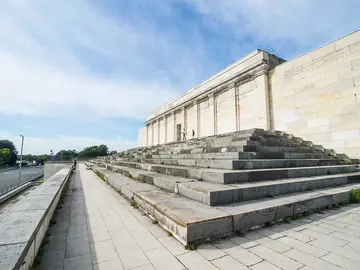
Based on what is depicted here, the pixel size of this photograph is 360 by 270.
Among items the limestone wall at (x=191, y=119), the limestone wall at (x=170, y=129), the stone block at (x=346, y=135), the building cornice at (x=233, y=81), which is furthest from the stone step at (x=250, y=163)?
the limestone wall at (x=170, y=129)

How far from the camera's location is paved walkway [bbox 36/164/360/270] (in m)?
2.29

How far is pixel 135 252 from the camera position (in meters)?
2.58

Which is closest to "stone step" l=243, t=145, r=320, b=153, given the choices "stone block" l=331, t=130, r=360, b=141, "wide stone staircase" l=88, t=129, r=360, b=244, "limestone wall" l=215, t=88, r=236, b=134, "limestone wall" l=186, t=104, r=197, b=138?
"wide stone staircase" l=88, t=129, r=360, b=244

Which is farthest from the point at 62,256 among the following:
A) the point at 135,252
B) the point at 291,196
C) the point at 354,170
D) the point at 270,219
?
the point at 354,170

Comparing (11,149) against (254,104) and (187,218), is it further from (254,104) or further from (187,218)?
(187,218)

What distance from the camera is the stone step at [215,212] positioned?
278cm

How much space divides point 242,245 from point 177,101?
21.9 meters

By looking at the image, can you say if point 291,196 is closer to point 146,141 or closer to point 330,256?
point 330,256

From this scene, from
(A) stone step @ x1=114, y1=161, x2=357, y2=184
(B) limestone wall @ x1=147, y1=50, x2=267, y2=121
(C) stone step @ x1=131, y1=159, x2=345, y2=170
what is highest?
(B) limestone wall @ x1=147, y1=50, x2=267, y2=121

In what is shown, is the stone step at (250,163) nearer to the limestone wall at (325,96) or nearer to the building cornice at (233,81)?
the limestone wall at (325,96)

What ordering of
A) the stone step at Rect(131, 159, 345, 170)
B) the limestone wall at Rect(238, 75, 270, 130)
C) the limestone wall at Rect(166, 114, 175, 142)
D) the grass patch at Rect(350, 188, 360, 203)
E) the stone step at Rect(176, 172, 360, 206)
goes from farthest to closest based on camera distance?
the limestone wall at Rect(166, 114, 175, 142) → the limestone wall at Rect(238, 75, 270, 130) → the stone step at Rect(131, 159, 345, 170) → the grass patch at Rect(350, 188, 360, 203) → the stone step at Rect(176, 172, 360, 206)

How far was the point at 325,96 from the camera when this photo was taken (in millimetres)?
9922

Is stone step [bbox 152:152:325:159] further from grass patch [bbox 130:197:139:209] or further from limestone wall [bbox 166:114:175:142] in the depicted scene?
limestone wall [bbox 166:114:175:142]

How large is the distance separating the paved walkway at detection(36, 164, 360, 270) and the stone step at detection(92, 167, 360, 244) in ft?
0.48
